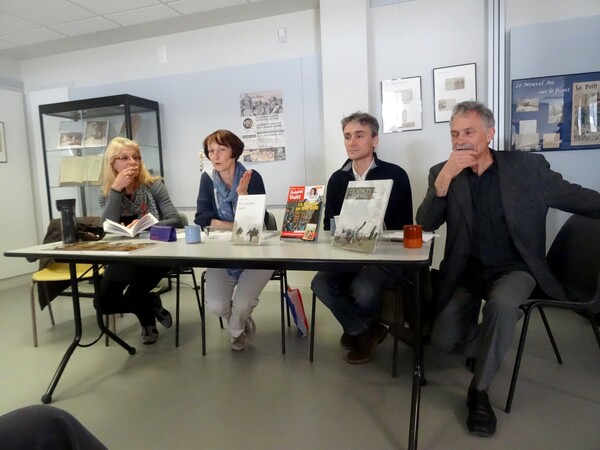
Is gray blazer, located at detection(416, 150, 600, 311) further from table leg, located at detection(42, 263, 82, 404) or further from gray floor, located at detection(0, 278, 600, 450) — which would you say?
table leg, located at detection(42, 263, 82, 404)

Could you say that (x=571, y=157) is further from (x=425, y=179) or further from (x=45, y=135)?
(x=45, y=135)

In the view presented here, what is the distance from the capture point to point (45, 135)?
13.2ft

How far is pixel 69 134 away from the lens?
3.92 meters

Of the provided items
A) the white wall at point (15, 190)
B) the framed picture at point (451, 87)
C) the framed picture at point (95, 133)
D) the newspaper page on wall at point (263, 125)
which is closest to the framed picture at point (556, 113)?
the framed picture at point (451, 87)

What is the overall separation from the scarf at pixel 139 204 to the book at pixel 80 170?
171 cm

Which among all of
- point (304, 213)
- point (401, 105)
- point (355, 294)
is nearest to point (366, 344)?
point (355, 294)

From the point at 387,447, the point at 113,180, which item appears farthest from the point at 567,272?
the point at 113,180

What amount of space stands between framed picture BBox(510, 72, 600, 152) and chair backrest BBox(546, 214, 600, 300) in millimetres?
1207

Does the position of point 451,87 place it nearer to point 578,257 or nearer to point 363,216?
point 578,257

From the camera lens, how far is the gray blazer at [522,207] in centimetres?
160

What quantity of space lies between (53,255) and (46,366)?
2.84 ft

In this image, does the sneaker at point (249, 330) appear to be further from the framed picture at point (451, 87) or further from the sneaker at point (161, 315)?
the framed picture at point (451, 87)

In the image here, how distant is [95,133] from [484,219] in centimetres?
363

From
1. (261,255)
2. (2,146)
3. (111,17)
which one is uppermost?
(111,17)
